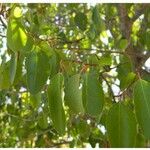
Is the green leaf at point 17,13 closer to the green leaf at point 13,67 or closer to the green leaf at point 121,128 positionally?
the green leaf at point 13,67

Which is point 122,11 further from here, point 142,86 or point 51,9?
point 142,86

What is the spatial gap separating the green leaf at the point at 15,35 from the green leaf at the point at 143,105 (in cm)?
35

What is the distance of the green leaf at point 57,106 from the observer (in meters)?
1.21

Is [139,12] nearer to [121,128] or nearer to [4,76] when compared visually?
[4,76]

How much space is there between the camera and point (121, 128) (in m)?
1.16

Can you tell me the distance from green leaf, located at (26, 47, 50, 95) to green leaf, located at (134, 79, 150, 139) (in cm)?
28

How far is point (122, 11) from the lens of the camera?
3375 mm

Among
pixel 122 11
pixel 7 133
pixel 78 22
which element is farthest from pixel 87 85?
pixel 7 133

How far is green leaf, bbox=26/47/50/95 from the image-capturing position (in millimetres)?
1298

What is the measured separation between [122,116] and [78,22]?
53.7 inches

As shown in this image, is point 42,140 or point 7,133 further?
point 7,133

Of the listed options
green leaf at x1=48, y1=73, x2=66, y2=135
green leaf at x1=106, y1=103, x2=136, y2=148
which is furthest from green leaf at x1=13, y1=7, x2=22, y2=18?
green leaf at x1=106, y1=103, x2=136, y2=148

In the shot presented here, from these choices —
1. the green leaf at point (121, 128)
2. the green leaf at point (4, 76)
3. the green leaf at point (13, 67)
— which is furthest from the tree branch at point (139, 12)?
the green leaf at point (121, 128)

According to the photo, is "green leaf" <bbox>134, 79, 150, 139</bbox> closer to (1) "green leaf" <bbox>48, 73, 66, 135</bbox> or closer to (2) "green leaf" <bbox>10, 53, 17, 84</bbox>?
(1) "green leaf" <bbox>48, 73, 66, 135</bbox>
